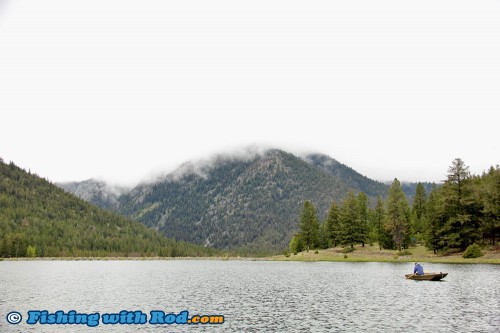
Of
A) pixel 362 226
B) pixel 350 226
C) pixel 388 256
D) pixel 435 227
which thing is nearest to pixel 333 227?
pixel 350 226

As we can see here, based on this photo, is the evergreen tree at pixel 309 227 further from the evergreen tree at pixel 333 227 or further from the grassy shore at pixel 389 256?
the grassy shore at pixel 389 256

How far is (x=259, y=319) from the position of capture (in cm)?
4528

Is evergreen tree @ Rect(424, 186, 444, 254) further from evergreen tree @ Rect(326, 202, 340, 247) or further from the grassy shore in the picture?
evergreen tree @ Rect(326, 202, 340, 247)

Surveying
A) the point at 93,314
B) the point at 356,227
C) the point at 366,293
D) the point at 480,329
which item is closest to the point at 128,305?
the point at 93,314

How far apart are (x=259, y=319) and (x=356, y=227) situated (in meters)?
121

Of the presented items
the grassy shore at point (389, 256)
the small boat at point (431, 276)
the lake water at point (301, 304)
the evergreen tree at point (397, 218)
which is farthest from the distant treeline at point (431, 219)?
the small boat at point (431, 276)

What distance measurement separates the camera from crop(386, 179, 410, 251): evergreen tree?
139 m

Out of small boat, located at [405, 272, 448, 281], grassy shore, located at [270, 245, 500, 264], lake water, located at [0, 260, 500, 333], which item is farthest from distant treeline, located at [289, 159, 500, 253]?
small boat, located at [405, 272, 448, 281]

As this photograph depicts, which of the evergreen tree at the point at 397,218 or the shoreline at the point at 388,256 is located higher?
the evergreen tree at the point at 397,218

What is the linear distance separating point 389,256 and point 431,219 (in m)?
21.4

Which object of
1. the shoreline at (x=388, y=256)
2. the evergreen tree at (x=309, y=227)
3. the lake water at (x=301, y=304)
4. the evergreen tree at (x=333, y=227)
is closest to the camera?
the lake water at (x=301, y=304)

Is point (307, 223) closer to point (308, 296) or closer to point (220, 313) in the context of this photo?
point (308, 296)

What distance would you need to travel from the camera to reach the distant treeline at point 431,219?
11812 cm

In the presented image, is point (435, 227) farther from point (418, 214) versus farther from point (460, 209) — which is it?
point (418, 214)
